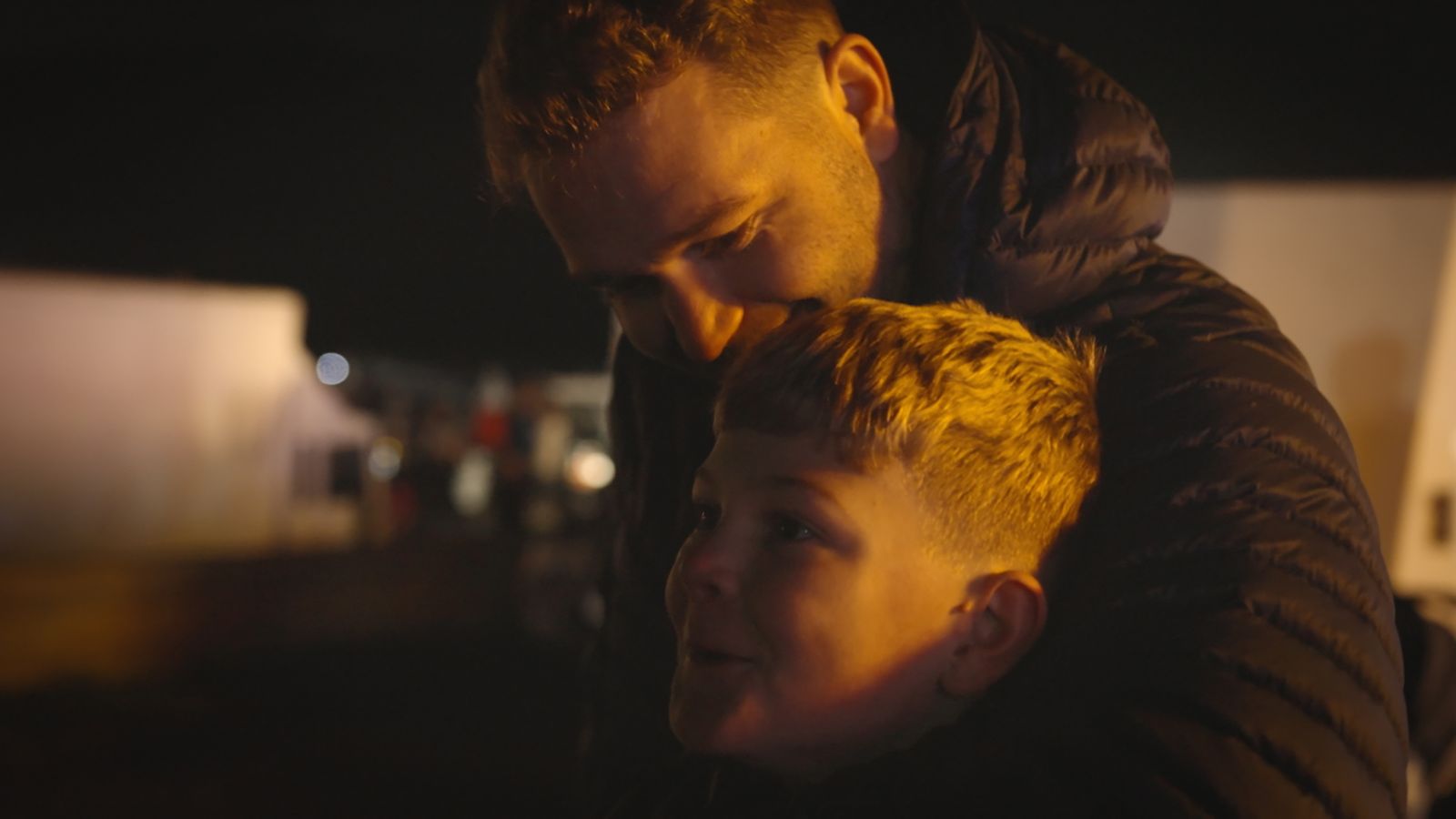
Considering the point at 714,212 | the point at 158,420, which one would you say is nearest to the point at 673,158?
the point at 714,212

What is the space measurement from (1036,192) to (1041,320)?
7cm

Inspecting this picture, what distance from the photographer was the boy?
583 mm

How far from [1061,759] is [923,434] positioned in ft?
0.59

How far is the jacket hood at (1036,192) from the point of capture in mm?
655

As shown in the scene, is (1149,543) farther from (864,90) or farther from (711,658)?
(864,90)

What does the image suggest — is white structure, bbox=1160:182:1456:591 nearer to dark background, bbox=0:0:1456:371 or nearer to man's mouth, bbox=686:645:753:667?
dark background, bbox=0:0:1456:371

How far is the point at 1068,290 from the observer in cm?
67

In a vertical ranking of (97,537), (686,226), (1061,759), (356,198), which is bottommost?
(97,537)

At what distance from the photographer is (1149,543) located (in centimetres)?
55

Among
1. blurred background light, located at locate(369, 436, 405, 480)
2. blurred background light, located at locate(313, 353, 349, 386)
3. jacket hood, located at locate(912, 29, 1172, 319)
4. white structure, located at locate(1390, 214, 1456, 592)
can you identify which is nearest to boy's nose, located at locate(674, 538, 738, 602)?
jacket hood, located at locate(912, 29, 1172, 319)

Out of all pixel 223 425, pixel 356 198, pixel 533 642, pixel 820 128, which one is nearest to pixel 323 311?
pixel 223 425

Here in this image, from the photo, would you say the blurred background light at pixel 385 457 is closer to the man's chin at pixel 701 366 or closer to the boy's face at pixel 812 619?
the man's chin at pixel 701 366

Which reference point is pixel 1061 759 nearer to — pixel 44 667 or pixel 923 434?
pixel 923 434

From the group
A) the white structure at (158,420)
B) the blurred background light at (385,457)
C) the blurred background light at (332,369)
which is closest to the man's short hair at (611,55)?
the white structure at (158,420)
